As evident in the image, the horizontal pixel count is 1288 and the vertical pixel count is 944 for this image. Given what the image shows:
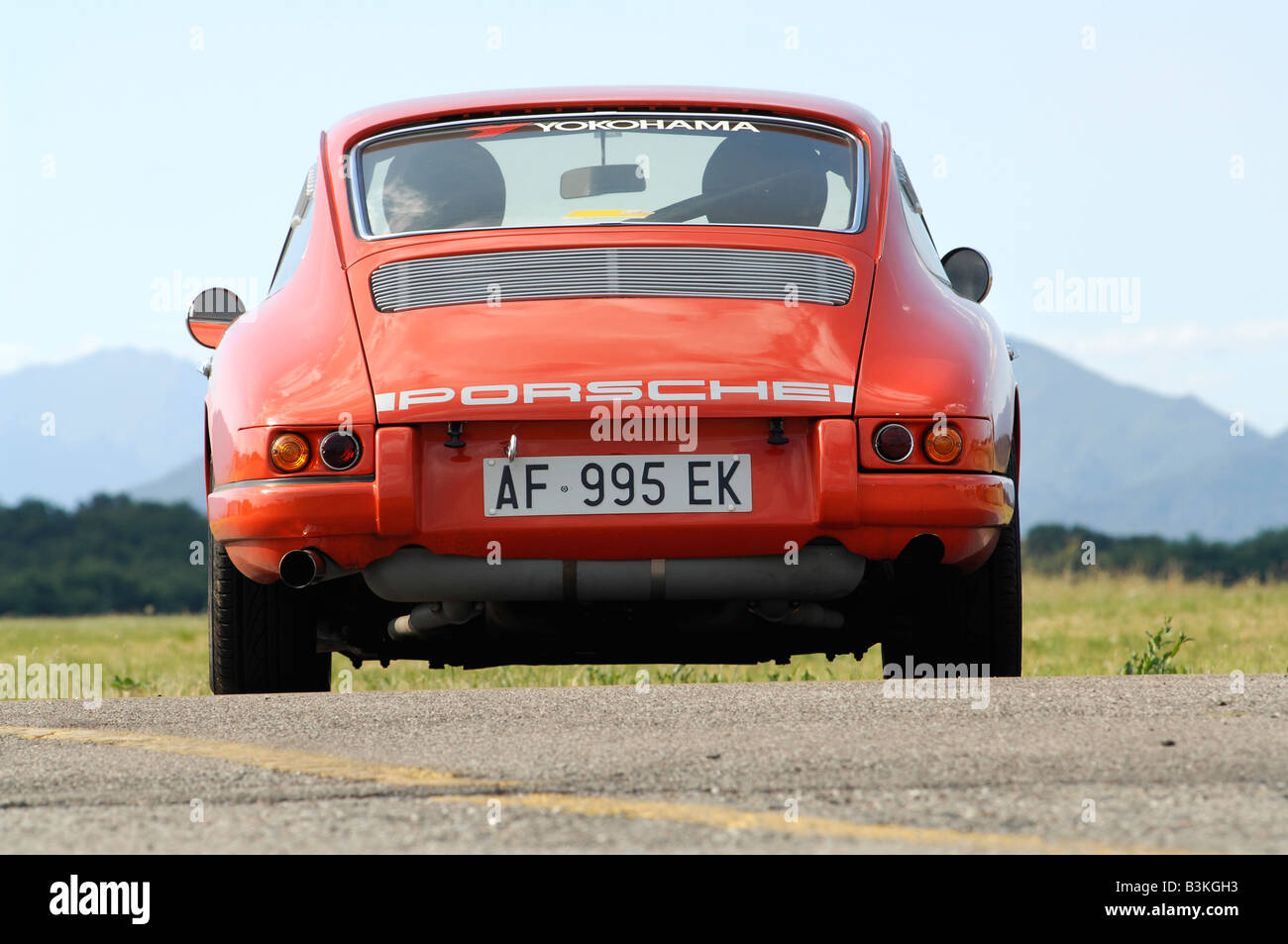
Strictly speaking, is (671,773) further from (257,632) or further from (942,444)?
(257,632)

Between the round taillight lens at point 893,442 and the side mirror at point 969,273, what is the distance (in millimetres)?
1217

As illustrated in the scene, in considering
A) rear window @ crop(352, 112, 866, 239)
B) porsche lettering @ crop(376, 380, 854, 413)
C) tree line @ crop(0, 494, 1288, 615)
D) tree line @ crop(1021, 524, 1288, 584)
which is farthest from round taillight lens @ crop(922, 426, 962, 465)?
tree line @ crop(1021, 524, 1288, 584)

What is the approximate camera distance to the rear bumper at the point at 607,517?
4.47 metres

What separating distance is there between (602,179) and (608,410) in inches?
47.2

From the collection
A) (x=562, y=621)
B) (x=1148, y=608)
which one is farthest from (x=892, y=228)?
(x=1148, y=608)

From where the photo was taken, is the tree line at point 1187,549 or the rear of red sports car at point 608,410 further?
the tree line at point 1187,549

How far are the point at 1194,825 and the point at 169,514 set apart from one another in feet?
226

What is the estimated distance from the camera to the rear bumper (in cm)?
447

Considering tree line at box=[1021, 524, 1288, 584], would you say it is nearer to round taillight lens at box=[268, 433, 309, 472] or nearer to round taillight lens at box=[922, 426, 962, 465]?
round taillight lens at box=[922, 426, 962, 465]

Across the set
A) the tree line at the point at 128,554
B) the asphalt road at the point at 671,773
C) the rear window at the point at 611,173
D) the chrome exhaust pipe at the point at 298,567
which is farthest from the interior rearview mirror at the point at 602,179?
the tree line at the point at 128,554

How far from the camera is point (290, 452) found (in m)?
4.57

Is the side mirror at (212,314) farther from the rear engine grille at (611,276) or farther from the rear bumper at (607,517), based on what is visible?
the rear bumper at (607,517)
